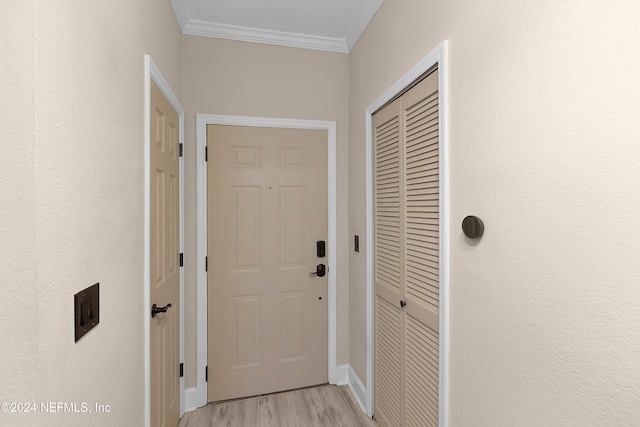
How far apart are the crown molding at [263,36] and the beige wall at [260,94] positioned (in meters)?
0.04

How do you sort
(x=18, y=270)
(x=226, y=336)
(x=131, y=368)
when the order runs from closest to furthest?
(x=18, y=270) → (x=131, y=368) → (x=226, y=336)

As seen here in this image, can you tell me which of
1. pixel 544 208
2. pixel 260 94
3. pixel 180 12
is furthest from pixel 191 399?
pixel 180 12

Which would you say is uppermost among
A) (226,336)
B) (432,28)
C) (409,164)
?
(432,28)

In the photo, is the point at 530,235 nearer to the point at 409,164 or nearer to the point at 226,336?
the point at 409,164

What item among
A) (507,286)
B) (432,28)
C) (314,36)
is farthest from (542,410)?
(314,36)

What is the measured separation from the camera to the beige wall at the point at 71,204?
2.07ft

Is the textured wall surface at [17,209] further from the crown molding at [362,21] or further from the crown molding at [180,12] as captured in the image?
the crown molding at [362,21]

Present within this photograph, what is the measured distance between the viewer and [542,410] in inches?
35.0

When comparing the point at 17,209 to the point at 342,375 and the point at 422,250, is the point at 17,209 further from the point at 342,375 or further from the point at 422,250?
the point at 342,375

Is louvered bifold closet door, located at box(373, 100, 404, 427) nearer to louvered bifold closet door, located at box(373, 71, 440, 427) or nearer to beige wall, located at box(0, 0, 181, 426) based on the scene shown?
louvered bifold closet door, located at box(373, 71, 440, 427)

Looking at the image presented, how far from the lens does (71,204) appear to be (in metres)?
0.79

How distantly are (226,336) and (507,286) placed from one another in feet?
6.35

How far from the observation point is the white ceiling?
200 cm

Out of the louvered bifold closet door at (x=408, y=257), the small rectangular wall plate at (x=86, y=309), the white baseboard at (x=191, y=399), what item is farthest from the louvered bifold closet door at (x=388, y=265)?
the small rectangular wall plate at (x=86, y=309)
